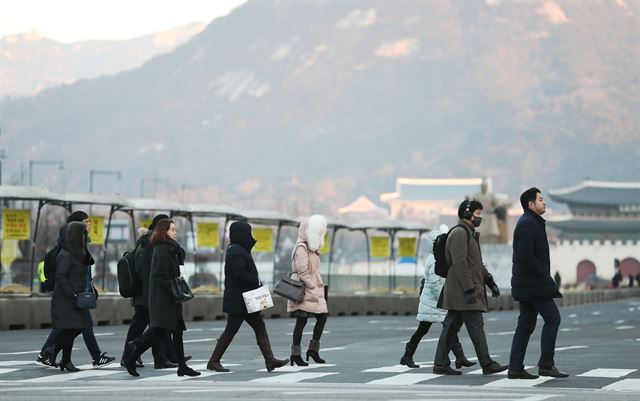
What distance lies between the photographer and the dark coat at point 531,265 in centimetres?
1836

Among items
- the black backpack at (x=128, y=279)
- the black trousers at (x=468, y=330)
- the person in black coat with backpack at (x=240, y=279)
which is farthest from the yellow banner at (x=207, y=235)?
the black trousers at (x=468, y=330)

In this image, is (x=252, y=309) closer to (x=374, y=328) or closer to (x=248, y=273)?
(x=248, y=273)

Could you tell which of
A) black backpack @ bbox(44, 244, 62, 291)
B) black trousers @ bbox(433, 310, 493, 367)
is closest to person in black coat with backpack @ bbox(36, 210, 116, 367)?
black backpack @ bbox(44, 244, 62, 291)

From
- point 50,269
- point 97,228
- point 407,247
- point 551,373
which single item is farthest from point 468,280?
point 407,247

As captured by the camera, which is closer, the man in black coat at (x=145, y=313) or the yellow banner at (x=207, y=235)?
the man in black coat at (x=145, y=313)

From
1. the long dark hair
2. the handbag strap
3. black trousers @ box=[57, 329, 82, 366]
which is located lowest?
black trousers @ box=[57, 329, 82, 366]

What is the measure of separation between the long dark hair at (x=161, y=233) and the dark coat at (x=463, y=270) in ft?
9.55

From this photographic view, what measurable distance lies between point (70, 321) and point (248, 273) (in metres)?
2.02

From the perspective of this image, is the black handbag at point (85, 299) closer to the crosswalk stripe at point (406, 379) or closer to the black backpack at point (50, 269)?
the black backpack at point (50, 269)

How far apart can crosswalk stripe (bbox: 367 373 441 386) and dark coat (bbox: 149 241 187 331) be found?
2.22m

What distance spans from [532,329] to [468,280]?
0.83 metres

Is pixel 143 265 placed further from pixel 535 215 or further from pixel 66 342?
pixel 535 215

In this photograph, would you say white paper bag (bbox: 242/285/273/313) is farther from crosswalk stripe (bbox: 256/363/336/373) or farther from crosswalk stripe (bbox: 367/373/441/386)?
crosswalk stripe (bbox: 367/373/441/386)

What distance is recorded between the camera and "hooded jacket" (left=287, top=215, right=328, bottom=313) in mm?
20609
